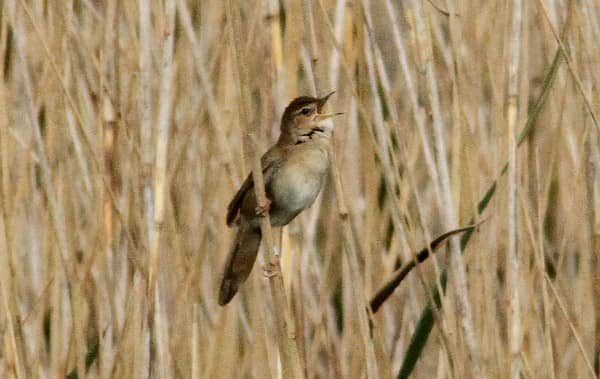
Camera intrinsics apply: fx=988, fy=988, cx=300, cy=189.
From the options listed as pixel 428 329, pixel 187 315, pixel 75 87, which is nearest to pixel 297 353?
pixel 428 329

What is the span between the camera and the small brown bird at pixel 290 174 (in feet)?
6.03

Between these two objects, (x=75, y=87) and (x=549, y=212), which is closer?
(x=75, y=87)

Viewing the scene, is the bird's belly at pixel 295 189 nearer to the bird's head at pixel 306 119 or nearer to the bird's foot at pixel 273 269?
the bird's head at pixel 306 119

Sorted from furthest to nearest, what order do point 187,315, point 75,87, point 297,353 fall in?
point 75,87 → point 187,315 → point 297,353

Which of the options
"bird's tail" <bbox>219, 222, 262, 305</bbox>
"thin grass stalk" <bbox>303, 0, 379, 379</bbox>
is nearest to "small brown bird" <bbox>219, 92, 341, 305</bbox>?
"bird's tail" <bbox>219, 222, 262, 305</bbox>

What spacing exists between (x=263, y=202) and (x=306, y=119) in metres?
0.51

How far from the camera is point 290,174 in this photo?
74.9 inches

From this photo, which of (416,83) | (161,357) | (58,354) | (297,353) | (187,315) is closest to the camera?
(297,353)

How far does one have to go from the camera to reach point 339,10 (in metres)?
1.95

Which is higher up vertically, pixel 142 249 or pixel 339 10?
pixel 339 10

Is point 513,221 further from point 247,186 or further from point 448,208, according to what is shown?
point 247,186

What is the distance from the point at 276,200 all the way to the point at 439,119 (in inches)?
16.6

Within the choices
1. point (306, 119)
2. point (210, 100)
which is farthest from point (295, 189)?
point (210, 100)

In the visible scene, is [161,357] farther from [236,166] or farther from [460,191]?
[460,191]
